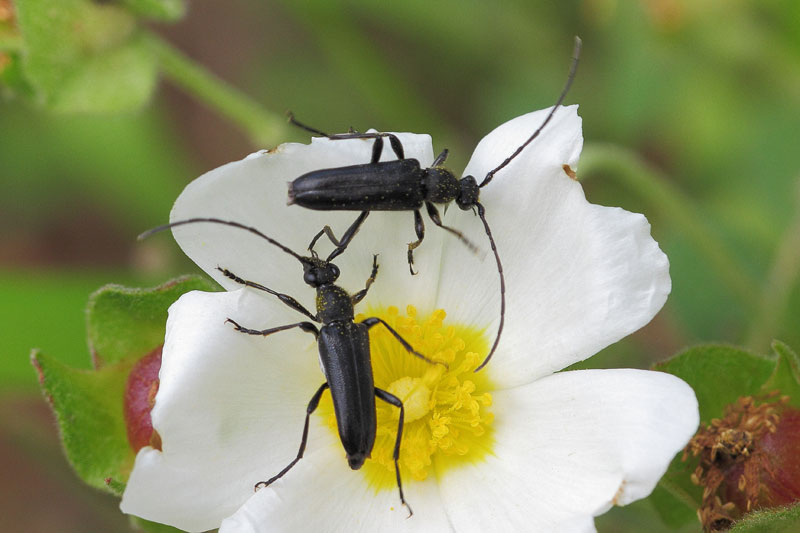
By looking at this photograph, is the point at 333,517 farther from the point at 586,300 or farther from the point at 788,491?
the point at 788,491

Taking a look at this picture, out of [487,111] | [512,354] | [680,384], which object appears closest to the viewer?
[680,384]

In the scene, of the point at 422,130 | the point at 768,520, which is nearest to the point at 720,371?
the point at 768,520

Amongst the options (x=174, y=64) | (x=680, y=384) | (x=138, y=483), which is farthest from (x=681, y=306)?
(x=138, y=483)

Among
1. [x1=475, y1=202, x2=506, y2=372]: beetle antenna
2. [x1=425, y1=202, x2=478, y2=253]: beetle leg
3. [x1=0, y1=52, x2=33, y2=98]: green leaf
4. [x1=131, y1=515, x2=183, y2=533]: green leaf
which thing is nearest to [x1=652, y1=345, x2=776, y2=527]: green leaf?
[x1=475, y1=202, x2=506, y2=372]: beetle antenna

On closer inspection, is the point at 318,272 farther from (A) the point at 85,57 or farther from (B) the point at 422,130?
(B) the point at 422,130

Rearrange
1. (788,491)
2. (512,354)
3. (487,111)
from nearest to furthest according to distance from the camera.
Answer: (788,491), (512,354), (487,111)
